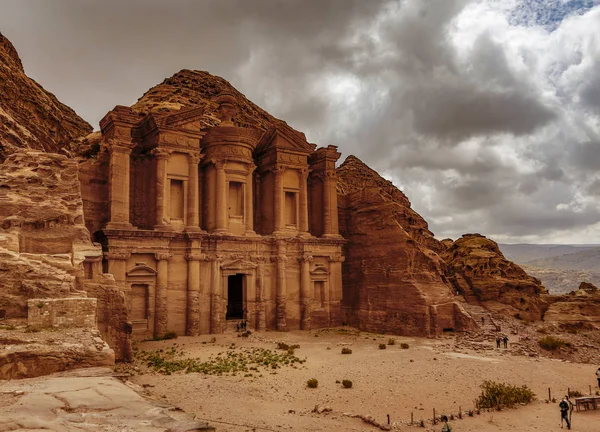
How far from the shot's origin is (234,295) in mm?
38094

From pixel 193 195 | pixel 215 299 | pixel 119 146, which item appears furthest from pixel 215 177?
pixel 215 299

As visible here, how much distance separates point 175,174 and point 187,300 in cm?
851

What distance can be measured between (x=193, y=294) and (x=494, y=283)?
22.6 m

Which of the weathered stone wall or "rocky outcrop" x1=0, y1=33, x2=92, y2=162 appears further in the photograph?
"rocky outcrop" x1=0, y1=33, x2=92, y2=162

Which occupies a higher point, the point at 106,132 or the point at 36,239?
the point at 106,132

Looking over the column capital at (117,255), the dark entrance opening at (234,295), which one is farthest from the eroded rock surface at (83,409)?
the dark entrance opening at (234,295)

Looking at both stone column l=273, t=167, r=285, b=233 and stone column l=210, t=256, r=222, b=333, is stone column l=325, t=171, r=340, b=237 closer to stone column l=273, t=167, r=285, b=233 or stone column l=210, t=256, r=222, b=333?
stone column l=273, t=167, r=285, b=233

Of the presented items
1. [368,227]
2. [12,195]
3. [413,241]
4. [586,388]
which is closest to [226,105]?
[368,227]

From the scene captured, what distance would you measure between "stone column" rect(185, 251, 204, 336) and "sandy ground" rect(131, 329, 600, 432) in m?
1.92

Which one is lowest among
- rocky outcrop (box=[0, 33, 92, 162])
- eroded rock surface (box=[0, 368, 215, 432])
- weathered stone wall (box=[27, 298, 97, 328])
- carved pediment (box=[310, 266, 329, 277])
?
eroded rock surface (box=[0, 368, 215, 432])

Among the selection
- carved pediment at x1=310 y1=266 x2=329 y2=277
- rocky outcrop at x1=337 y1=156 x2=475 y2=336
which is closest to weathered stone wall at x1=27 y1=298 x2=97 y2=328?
rocky outcrop at x1=337 y1=156 x2=475 y2=336

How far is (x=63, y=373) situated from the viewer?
10.3 m

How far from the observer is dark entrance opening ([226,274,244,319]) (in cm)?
3662

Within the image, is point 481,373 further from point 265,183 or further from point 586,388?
point 265,183
